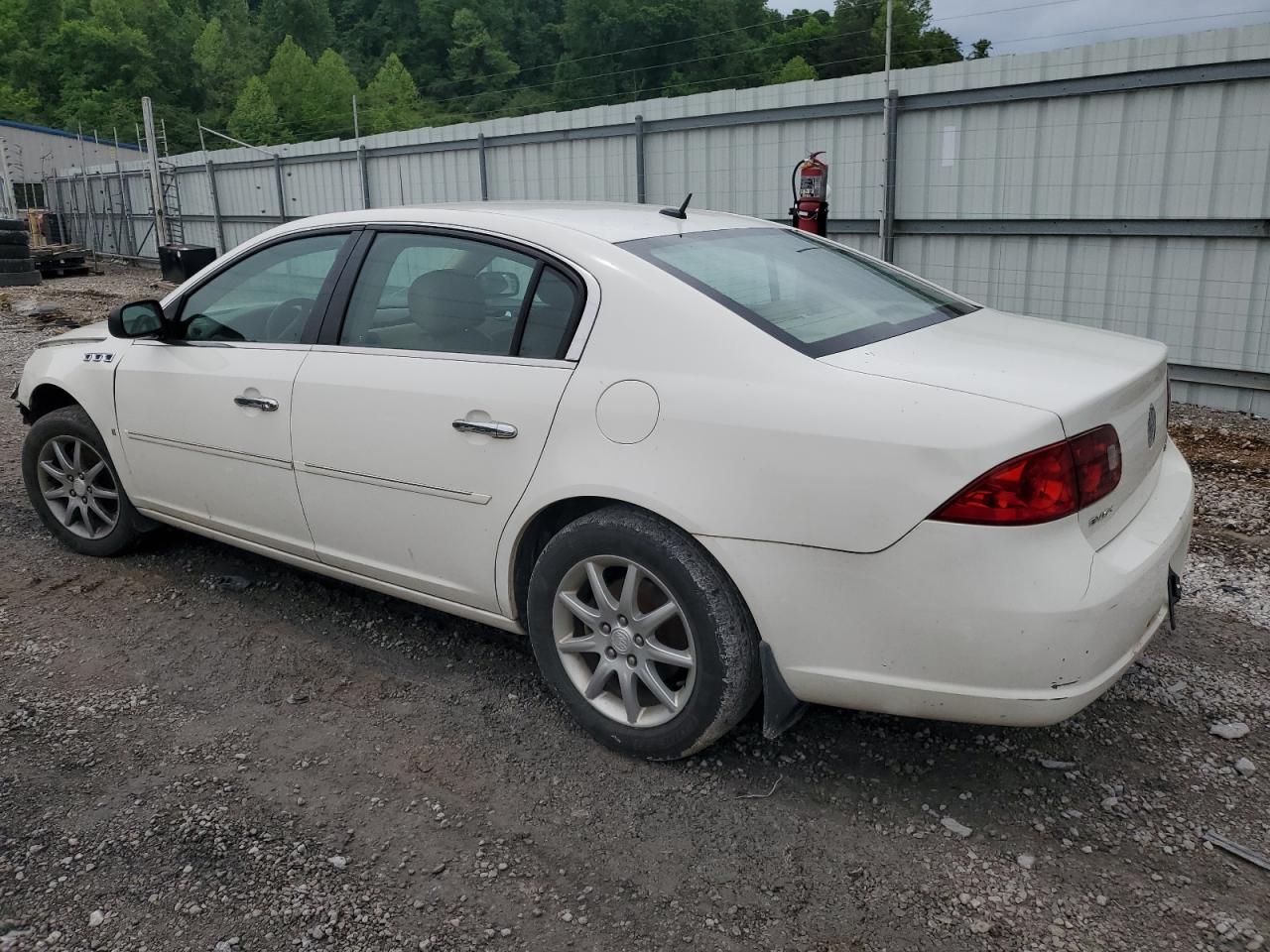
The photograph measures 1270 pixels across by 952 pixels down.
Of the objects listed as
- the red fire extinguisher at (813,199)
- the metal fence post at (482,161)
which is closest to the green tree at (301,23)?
the metal fence post at (482,161)

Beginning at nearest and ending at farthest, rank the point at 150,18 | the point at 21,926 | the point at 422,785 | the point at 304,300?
the point at 21,926 → the point at 422,785 → the point at 304,300 → the point at 150,18

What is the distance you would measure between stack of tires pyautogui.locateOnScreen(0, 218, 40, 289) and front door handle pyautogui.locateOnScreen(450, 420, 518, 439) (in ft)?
63.7

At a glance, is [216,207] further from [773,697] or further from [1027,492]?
[1027,492]

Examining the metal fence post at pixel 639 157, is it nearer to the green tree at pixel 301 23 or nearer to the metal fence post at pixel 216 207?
the metal fence post at pixel 216 207

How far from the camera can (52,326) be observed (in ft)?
43.2

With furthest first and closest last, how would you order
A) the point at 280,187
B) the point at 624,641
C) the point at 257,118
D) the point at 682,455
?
the point at 257,118 → the point at 280,187 → the point at 624,641 → the point at 682,455

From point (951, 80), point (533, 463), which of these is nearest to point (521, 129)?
point (951, 80)

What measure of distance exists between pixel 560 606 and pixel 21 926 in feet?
4.96

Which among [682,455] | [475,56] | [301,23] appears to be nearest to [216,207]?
[682,455]

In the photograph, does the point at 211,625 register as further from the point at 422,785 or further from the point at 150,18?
the point at 150,18

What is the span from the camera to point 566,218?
3334 mm

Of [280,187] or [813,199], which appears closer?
[813,199]

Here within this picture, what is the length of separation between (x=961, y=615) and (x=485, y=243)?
74.1 inches

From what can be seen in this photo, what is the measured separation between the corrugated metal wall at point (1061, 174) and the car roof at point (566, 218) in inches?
211
